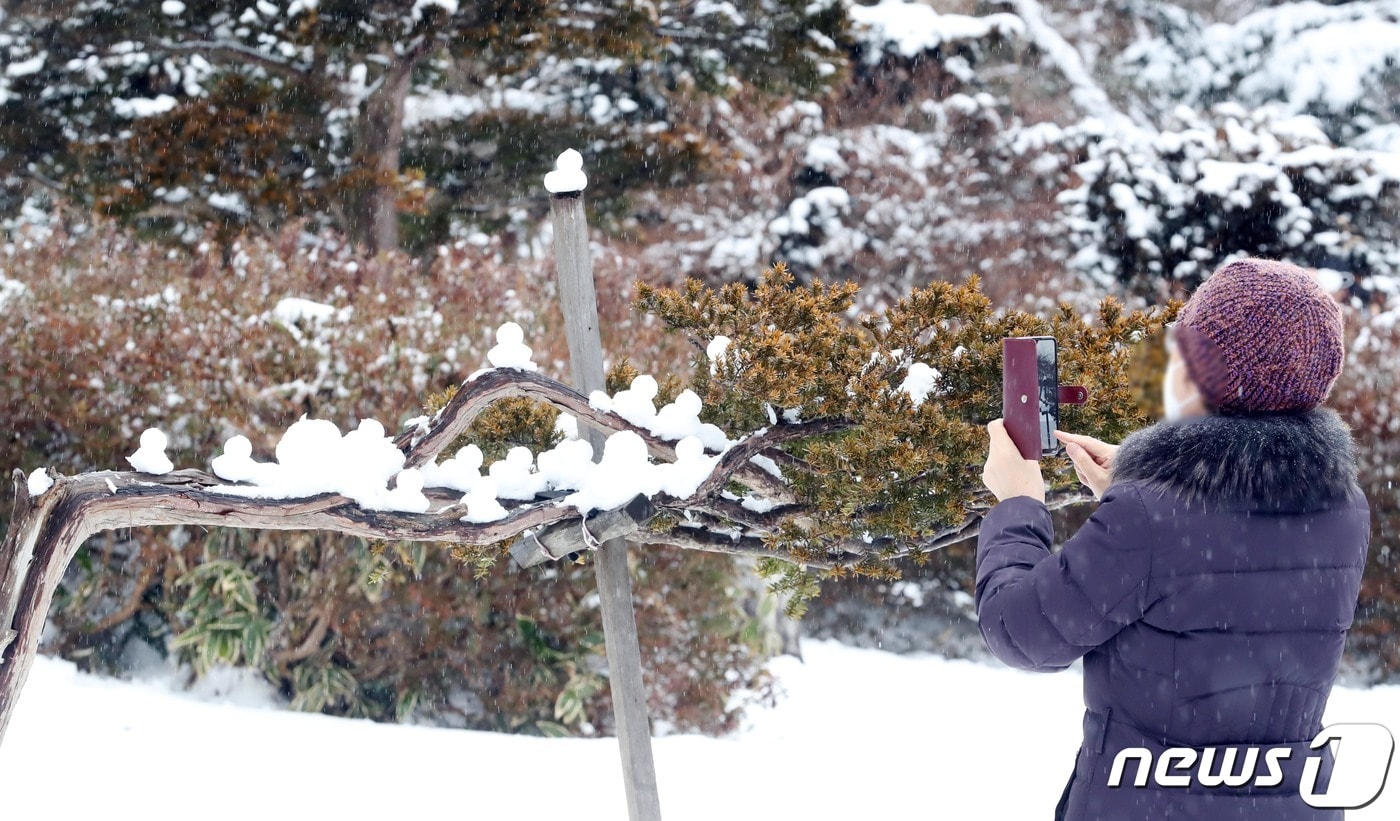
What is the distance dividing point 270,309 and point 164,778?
1.86 meters

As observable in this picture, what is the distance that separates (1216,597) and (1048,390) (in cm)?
44

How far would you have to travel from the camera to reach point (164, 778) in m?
3.75

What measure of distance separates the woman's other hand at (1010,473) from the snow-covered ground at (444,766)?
2.70 m

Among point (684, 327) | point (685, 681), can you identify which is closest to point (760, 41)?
point (685, 681)

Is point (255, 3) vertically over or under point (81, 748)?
over

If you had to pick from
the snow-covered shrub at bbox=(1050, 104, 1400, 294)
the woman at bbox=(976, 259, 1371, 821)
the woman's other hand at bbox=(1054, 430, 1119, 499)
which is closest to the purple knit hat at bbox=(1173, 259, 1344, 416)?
the woman at bbox=(976, 259, 1371, 821)

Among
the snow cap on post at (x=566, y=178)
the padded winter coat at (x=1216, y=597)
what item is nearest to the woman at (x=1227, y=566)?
the padded winter coat at (x=1216, y=597)

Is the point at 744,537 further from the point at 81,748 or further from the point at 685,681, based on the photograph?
the point at 81,748

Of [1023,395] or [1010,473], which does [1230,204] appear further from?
[1010,473]

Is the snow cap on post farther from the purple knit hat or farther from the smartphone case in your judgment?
the purple knit hat

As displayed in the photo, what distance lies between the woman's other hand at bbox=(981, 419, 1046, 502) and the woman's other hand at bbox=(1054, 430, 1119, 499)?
0.13 meters

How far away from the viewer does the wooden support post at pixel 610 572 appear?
2312 millimetres

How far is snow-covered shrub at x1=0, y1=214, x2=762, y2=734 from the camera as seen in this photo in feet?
13.8

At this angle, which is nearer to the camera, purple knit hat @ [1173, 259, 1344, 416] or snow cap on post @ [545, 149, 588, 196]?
purple knit hat @ [1173, 259, 1344, 416]
